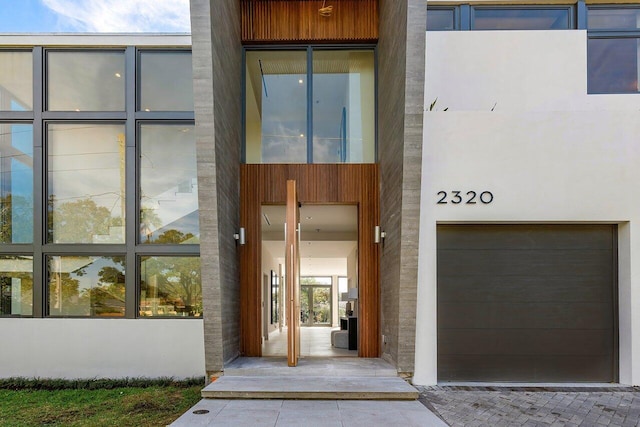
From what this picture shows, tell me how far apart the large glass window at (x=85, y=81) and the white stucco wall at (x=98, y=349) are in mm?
3590

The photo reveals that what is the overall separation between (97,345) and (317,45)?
622cm

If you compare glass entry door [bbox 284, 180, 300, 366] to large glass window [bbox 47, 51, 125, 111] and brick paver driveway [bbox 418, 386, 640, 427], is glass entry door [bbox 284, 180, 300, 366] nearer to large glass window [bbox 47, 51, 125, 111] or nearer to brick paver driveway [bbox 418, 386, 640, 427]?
brick paver driveway [bbox 418, 386, 640, 427]

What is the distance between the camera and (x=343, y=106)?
25.5ft

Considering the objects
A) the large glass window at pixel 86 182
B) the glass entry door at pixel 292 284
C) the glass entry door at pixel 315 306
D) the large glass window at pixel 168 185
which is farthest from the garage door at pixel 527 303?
the glass entry door at pixel 315 306

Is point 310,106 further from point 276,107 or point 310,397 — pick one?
point 310,397

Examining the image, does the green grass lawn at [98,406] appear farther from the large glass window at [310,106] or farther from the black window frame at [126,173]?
the large glass window at [310,106]

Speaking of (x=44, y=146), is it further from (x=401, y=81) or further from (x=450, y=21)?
(x=450, y=21)

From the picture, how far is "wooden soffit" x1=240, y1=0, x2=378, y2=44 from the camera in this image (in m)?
7.58

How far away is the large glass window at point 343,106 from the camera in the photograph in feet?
24.9

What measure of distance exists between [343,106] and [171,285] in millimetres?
4237

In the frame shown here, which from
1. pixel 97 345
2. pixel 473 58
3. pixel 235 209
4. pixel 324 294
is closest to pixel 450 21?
pixel 473 58

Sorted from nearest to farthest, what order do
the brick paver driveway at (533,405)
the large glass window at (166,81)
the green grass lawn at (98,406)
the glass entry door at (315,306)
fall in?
the brick paver driveway at (533,405) < the green grass lawn at (98,406) < the large glass window at (166,81) < the glass entry door at (315,306)

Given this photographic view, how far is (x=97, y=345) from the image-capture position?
707cm

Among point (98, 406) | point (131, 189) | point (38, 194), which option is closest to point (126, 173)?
point (131, 189)
